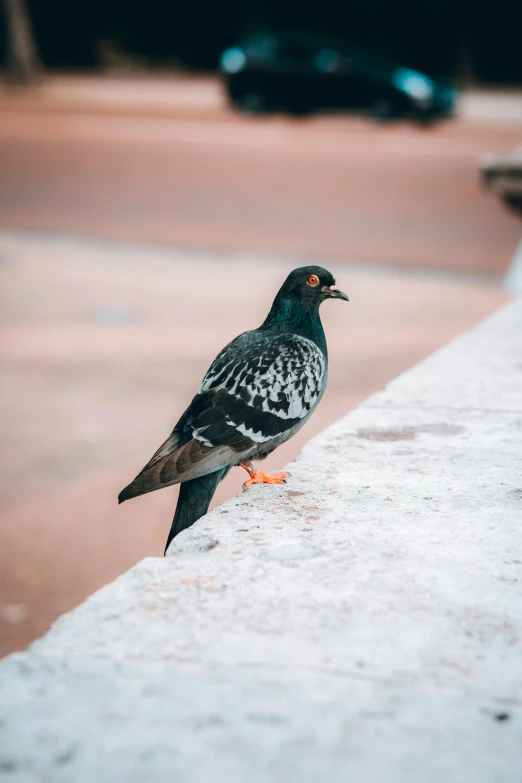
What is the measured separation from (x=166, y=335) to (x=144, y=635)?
754cm

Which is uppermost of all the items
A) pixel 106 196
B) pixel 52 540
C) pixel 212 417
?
pixel 106 196

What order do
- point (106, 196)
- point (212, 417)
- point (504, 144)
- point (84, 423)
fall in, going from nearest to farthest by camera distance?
point (212, 417)
point (84, 423)
point (106, 196)
point (504, 144)

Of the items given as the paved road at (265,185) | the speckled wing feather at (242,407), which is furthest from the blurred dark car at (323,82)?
the speckled wing feather at (242,407)

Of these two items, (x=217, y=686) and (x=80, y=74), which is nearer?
(x=217, y=686)

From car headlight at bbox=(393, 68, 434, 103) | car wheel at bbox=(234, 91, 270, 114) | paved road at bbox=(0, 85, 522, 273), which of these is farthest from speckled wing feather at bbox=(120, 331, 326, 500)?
car wheel at bbox=(234, 91, 270, 114)

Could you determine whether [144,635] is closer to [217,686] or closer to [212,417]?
[217,686]

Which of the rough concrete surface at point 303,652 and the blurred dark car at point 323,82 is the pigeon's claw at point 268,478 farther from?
the blurred dark car at point 323,82

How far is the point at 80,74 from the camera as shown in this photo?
35500 mm

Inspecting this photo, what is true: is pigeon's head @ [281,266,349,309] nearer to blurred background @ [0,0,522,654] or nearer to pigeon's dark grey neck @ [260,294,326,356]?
pigeon's dark grey neck @ [260,294,326,356]

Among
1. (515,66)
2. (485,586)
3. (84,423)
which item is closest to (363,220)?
(84,423)

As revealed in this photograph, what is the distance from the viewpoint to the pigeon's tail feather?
10.9ft

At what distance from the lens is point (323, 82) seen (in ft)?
77.6

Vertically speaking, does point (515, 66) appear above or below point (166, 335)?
above

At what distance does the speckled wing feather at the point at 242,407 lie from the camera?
331cm
